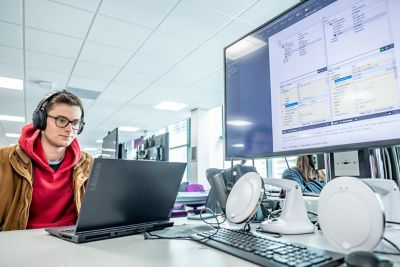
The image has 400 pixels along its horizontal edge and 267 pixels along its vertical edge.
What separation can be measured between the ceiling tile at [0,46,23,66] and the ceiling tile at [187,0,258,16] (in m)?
2.35

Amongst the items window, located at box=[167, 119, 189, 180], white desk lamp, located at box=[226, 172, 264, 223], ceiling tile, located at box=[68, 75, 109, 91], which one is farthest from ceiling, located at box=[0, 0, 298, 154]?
white desk lamp, located at box=[226, 172, 264, 223]

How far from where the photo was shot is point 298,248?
485 millimetres

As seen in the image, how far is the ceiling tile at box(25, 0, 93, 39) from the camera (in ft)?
7.87

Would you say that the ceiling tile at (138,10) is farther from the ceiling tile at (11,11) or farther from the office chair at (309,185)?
the office chair at (309,185)

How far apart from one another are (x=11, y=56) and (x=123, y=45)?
1.49 meters

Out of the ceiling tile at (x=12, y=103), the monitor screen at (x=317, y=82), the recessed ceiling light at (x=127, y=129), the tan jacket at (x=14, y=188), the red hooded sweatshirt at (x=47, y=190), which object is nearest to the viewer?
the monitor screen at (x=317, y=82)

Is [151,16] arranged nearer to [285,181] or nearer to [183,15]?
[183,15]

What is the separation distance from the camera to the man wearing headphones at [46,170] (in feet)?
3.54

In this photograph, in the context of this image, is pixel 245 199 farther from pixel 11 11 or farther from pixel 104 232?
pixel 11 11

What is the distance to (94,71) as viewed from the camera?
385cm

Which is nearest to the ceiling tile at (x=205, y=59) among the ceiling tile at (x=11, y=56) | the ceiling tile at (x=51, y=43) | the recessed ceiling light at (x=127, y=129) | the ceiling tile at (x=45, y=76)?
the ceiling tile at (x=51, y=43)

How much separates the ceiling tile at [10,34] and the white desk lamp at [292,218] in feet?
10.4

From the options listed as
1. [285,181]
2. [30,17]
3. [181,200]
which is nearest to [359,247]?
[285,181]

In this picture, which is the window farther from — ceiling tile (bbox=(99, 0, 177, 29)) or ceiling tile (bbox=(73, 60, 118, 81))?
ceiling tile (bbox=(99, 0, 177, 29))
